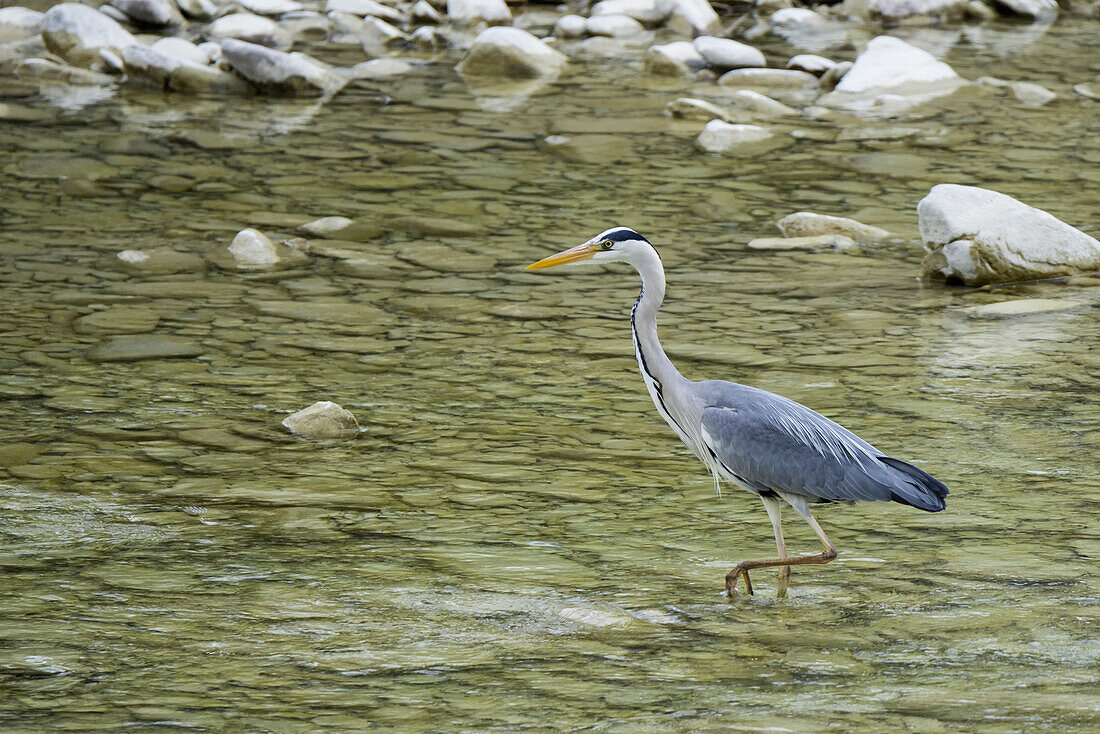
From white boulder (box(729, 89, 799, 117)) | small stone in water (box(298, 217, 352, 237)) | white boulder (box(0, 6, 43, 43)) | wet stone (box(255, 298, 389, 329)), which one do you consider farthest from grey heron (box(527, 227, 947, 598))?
white boulder (box(0, 6, 43, 43))

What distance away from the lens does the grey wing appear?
4.44m

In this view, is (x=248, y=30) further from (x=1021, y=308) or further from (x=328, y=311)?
(x=1021, y=308)

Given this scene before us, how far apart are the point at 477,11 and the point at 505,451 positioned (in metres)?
12.6

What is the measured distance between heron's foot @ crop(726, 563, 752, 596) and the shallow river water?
6 centimetres

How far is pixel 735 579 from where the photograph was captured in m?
4.58

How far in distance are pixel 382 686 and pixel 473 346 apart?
3717 millimetres

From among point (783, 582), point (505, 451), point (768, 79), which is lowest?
point (505, 451)

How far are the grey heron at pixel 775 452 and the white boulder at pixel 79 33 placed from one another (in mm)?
11628

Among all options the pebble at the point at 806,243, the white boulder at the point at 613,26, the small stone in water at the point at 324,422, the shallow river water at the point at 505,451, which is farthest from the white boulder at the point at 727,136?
the small stone in water at the point at 324,422

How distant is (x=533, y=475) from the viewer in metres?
5.78

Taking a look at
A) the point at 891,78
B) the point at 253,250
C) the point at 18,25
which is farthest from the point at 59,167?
the point at 891,78

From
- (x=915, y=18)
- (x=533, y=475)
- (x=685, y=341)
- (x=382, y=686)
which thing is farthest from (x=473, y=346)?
(x=915, y=18)

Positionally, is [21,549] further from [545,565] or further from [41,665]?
[545,565]

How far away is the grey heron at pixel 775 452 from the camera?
14.6 ft
